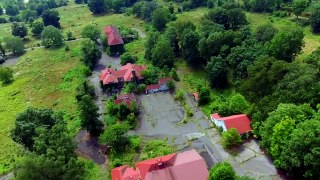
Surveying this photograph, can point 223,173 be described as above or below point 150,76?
above

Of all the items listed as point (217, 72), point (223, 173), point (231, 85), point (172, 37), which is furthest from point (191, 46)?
point (223, 173)

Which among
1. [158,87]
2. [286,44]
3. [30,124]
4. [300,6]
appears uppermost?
[286,44]

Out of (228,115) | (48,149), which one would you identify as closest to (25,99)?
(48,149)

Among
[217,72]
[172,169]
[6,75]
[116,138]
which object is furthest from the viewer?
[6,75]

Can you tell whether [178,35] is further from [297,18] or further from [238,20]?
[297,18]

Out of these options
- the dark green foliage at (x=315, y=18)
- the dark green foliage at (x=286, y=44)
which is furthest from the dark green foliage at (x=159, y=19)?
the dark green foliage at (x=286, y=44)

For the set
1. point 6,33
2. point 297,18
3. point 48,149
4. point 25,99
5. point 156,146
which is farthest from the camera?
point 6,33

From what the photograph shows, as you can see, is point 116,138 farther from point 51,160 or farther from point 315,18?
point 315,18
